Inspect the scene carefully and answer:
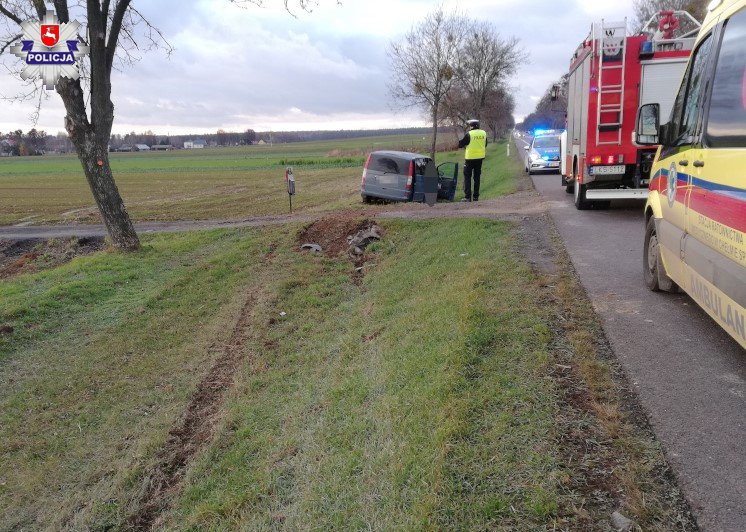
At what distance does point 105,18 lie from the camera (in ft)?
36.9

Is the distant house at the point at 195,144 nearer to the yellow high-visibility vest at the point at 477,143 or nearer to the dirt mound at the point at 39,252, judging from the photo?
the dirt mound at the point at 39,252

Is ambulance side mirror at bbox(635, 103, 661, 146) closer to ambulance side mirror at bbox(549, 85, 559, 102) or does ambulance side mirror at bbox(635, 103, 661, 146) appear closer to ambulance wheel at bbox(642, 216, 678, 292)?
ambulance wheel at bbox(642, 216, 678, 292)

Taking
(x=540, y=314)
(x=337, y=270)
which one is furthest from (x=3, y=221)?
(x=540, y=314)

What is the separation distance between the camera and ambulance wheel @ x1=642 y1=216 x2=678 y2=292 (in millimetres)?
5715

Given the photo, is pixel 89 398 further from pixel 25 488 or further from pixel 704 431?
pixel 704 431

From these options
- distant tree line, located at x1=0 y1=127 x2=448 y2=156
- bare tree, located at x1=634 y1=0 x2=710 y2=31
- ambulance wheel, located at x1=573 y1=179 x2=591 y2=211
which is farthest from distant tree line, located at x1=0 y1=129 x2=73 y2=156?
ambulance wheel, located at x1=573 y1=179 x2=591 y2=211

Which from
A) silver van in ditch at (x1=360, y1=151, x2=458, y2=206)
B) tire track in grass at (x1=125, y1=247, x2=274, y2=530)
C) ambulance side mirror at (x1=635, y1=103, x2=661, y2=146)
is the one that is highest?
ambulance side mirror at (x1=635, y1=103, x2=661, y2=146)

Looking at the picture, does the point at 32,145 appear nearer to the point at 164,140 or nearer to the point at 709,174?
the point at 164,140

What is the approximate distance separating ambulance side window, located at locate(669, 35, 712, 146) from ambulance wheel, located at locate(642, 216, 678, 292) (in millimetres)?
1139

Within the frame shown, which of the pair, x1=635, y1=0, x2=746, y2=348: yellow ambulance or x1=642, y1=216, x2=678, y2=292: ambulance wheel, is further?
x1=642, y1=216, x2=678, y2=292: ambulance wheel

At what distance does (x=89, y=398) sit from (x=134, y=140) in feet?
490

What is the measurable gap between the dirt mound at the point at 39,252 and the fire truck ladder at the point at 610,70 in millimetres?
11235

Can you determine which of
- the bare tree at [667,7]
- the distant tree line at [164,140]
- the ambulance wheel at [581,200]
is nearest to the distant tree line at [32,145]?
the distant tree line at [164,140]

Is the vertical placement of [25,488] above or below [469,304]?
below
